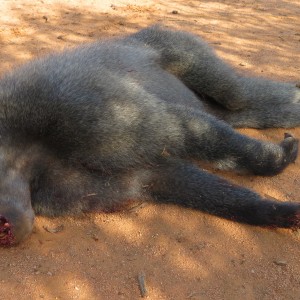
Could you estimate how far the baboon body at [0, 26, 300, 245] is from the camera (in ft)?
8.84

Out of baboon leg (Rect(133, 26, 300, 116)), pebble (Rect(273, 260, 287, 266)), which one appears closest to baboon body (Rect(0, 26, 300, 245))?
pebble (Rect(273, 260, 287, 266))

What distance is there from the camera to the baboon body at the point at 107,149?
8.84 ft

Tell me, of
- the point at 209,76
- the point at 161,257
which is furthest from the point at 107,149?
the point at 209,76

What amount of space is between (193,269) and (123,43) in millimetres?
2061

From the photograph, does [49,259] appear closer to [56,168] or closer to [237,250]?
[56,168]

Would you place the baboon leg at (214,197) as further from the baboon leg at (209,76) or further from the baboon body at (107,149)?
the baboon leg at (209,76)

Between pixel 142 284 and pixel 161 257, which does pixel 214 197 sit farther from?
pixel 142 284

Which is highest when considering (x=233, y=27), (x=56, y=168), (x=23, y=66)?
(x=23, y=66)

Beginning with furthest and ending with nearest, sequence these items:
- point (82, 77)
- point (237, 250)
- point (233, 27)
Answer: point (233, 27), point (82, 77), point (237, 250)

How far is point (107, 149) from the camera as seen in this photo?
276cm

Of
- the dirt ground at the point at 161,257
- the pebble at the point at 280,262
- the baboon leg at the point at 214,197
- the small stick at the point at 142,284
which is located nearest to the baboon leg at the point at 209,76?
the dirt ground at the point at 161,257

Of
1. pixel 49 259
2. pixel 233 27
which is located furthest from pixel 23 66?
pixel 233 27

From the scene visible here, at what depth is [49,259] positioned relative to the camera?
2.52 m

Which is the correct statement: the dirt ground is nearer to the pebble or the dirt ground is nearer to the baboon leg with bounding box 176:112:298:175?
the pebble
